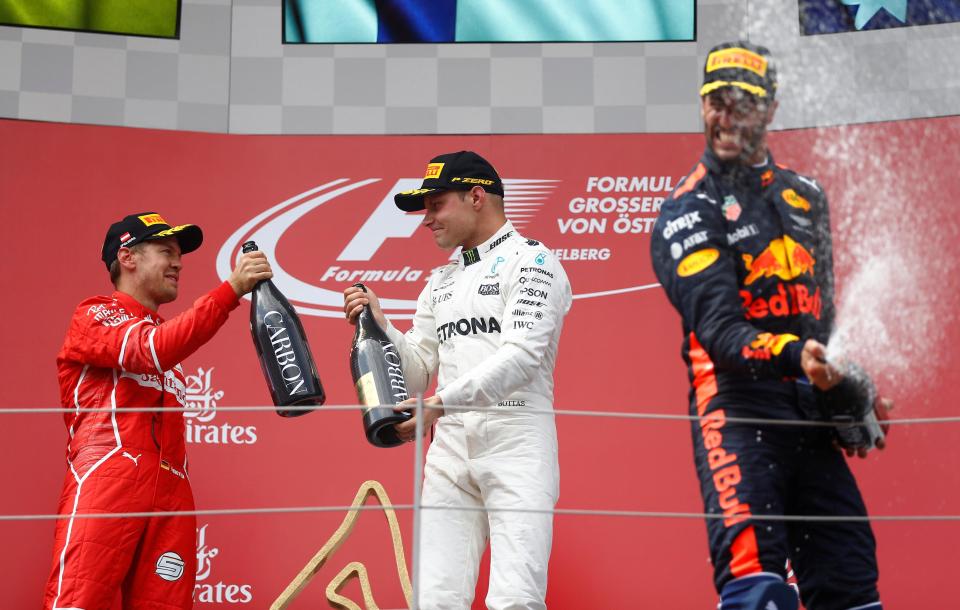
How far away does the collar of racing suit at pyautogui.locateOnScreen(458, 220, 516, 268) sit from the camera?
3049mm

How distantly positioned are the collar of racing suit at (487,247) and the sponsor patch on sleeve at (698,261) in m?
0.95

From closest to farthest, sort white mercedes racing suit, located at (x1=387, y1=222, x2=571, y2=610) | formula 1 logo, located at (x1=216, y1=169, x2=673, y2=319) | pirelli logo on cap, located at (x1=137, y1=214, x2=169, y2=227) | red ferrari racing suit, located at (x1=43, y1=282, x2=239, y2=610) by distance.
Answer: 1. white mercedes racing suit, located at (x1=387, y1=222, x2=571, y2=610)
2. red ferrari racing suit, located at (x1=43, y1=282, x2=239, y2=610)
3. pirelli logo on cap, located at (x1=137, y1=214, x2=169, y2=227)
4. formula 1 logo, located at (x1=216, y1=169, x2=673, y2=319)

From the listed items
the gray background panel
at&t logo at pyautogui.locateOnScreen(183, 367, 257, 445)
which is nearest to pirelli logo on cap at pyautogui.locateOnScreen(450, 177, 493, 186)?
the gray background panel

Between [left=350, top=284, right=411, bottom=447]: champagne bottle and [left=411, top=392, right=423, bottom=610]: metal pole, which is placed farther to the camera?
[left=350, top=284, right=411, bottom=447]: champagne bottle

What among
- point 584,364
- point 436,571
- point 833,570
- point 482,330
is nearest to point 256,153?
point 584,364

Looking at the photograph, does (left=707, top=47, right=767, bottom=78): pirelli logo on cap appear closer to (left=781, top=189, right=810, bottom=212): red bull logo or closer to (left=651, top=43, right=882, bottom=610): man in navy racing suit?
(left=651, top=43, right=882, bottom=610): man in navy racing suit

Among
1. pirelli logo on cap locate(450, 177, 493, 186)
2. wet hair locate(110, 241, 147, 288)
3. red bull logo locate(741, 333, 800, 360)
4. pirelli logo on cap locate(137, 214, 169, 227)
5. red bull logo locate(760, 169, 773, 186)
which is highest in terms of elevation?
pirelli logo on cap locate(450, 177, 493, 186)

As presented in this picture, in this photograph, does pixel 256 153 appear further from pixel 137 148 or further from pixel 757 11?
pixel 757 11

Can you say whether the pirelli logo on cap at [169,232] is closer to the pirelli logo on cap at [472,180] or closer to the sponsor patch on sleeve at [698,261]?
the pirelli logo on cap at [472,180]

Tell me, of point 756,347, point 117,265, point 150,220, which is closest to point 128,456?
point 117,265

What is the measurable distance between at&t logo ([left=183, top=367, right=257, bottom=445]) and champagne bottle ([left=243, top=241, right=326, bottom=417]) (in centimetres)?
114

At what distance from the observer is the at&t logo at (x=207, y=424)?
417 centimetres

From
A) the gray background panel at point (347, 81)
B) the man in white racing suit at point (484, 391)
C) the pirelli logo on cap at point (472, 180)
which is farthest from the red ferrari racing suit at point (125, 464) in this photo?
the gray background panel at point (347, 81)

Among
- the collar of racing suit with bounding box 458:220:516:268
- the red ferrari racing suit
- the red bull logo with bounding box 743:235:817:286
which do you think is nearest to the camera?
the red bull logo with bounding box 743:235:817:286
